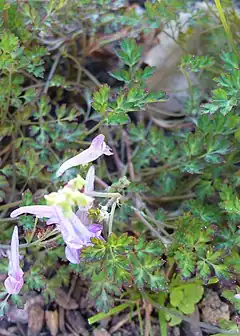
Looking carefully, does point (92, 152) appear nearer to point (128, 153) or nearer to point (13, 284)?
point (13, 284)

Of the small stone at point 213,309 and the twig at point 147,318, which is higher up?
the twig at point 147,318

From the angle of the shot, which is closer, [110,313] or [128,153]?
[110,313]

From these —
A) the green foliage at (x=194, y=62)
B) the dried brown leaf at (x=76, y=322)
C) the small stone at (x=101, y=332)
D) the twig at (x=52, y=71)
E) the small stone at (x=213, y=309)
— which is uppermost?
the twig at (x=52, y=71)

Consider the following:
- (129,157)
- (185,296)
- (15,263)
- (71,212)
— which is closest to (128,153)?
(129,157)

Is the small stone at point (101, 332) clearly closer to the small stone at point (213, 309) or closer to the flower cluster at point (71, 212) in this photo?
the small stone at point (213, 309)

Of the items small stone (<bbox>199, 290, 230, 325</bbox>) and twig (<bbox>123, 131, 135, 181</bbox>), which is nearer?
small stone (<bbox>199, 290, 230, 325</bbox>)

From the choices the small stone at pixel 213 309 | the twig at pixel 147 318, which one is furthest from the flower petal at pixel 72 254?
the small stone at pixel 213 309

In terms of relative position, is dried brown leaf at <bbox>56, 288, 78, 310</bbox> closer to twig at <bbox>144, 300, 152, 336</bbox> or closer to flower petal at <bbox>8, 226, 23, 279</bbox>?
twig at <bbox>144, 300, 152, 336</bbox>

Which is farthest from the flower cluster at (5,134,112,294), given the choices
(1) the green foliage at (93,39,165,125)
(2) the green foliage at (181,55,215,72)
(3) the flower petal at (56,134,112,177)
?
(2) the green foliage at (181,55,215,72)

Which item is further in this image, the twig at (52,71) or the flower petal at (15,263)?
the twig at (52,71)
